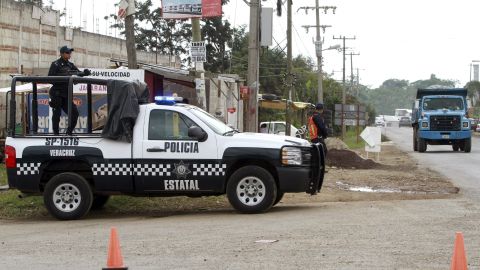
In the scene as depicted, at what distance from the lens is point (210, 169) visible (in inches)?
467

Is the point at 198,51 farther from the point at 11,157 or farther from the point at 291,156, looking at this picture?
the point at 11,157

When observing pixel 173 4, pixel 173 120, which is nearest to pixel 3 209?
pixel 173 120

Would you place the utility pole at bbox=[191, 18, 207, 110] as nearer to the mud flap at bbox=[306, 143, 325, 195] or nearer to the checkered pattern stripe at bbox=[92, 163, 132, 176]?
the mud flap at bbox=[306, 143, 325, 195]

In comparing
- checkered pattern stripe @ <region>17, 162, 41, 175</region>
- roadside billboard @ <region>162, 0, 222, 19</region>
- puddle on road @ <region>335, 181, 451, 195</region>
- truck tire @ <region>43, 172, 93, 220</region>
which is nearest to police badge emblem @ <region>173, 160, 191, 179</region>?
truck tire @ <region>43, 172, 93, 220</region>

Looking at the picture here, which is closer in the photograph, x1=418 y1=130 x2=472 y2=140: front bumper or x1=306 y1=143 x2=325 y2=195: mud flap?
x1=306 y1=143 x2=325 y2=195: mud flap

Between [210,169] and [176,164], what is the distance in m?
0.56

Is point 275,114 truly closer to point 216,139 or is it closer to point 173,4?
point 173,4

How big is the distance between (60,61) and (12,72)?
16.2 m

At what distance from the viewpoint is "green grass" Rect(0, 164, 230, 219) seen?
42.5 ft

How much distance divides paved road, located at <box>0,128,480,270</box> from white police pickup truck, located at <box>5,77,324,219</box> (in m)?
0.44

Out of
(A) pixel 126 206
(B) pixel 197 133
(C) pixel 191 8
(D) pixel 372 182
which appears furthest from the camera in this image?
(D) pixel 372 182

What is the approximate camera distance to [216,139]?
11906 millimetres

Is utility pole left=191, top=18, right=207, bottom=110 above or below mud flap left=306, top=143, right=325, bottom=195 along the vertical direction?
above

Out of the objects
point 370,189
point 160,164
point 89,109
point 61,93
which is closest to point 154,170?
point 160,164
